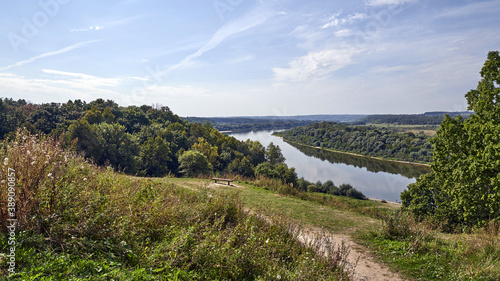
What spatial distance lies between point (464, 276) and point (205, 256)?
4.76 m

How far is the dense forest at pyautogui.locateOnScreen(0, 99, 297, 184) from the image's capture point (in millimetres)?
34625

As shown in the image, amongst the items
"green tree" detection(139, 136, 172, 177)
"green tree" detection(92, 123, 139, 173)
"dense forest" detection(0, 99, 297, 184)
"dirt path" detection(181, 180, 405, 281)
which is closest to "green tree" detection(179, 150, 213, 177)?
"dense forest" detection(0, 99, 297, 184)

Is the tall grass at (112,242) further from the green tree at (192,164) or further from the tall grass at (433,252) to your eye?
the green tree at (192,164)

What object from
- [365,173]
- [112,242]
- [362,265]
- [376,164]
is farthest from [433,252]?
[376,164]

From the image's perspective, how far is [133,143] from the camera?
43188mm

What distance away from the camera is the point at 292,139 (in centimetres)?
15150

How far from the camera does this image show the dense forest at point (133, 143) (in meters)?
34.6

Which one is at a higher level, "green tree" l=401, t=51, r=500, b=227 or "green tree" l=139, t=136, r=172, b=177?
"green tree" l=401, t=51, r=500, b=227

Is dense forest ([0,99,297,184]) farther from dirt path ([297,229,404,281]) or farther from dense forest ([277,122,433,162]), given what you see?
dense forest ([277,122,433,162])

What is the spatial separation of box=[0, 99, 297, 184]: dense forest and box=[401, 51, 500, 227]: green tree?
67.5ft

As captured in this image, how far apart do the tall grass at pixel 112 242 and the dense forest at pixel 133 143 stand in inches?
815

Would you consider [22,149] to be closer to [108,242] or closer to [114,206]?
[114,206]

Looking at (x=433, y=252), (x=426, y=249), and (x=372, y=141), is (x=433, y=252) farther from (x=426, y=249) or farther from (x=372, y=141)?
(x=372, y=141)

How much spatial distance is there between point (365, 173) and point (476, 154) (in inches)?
2803
